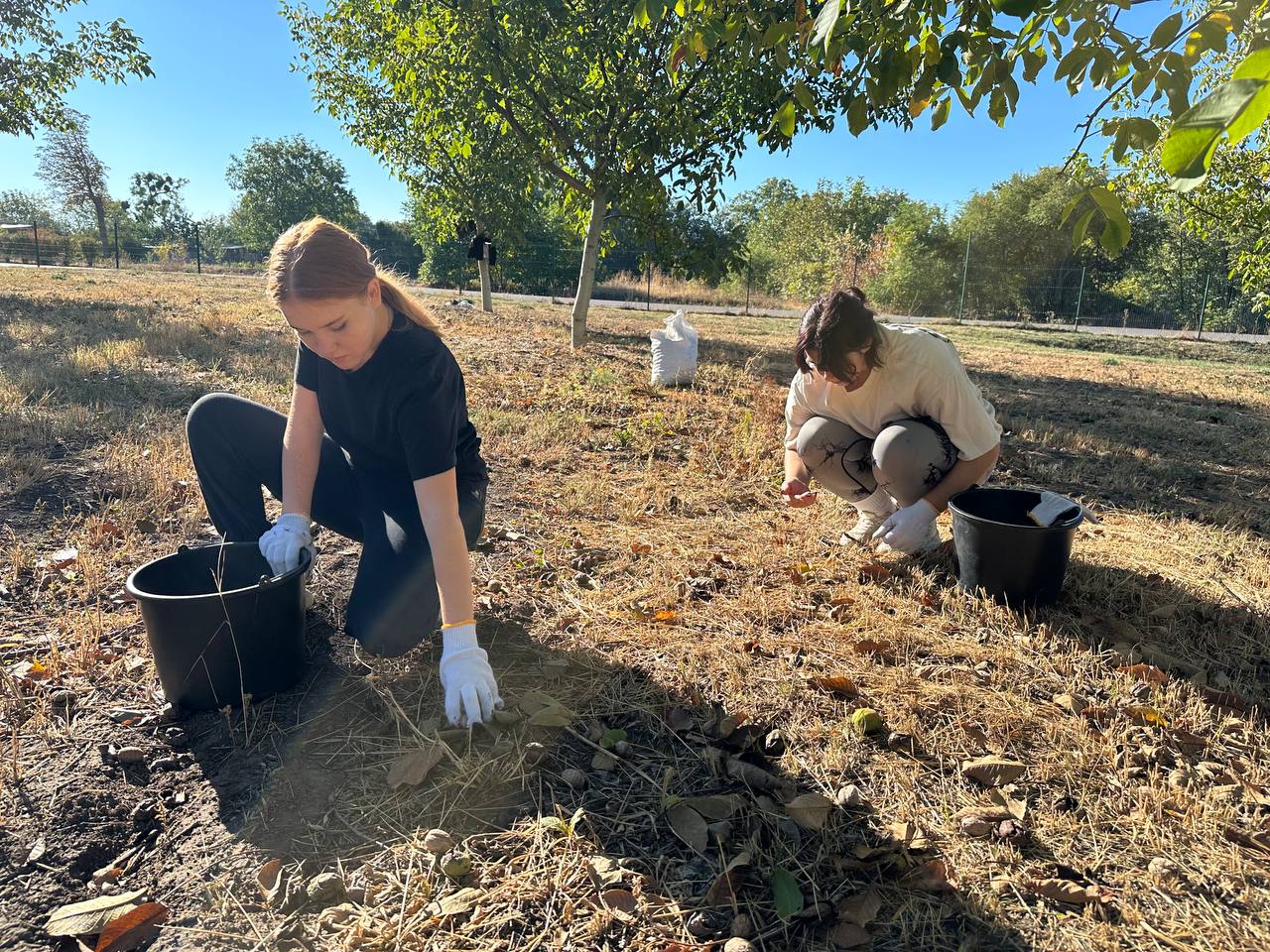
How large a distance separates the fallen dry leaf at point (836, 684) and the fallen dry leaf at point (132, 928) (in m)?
1.55

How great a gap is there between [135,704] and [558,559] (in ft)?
4.59

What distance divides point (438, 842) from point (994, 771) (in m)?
1.25

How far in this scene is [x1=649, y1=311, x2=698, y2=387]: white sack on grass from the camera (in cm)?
641

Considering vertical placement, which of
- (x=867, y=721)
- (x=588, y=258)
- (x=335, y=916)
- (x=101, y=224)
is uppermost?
(x=101, y=224)

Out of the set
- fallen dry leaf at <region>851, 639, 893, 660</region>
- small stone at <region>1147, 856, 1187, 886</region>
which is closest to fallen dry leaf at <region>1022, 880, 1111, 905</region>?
small stone at <region>1147, 856, 1187, 886</region>

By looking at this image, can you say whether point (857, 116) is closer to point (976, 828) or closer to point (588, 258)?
point (976, 828)

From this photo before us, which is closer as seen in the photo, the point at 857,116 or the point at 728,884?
the point at 728,884

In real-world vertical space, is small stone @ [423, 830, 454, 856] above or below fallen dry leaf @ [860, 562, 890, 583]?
below

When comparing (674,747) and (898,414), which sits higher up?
(898,414)

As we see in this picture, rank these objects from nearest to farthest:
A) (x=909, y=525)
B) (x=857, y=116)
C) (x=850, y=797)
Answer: (x=850, y=797) → (x=857, y=116) → (x=909, y=525)

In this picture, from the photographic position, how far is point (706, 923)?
132 cm

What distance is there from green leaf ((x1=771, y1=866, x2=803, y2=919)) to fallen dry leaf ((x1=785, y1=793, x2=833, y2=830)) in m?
0.14

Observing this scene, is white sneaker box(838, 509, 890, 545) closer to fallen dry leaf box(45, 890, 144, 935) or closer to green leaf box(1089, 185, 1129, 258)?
green leaf box(1089, 185, 1129, 258)

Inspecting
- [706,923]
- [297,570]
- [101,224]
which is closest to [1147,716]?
[706,923]
